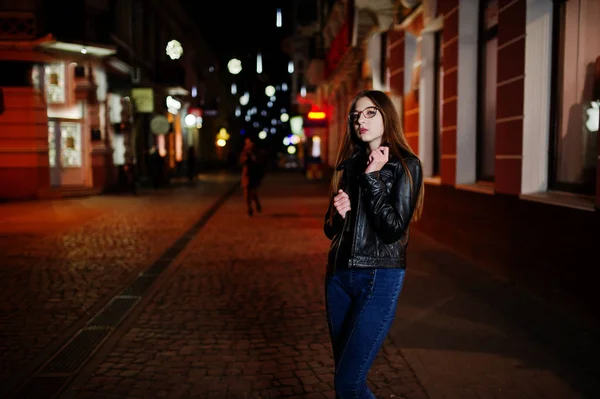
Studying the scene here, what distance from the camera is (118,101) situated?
1007 inches

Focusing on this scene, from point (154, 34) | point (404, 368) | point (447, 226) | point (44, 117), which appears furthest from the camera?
point (154, 34)

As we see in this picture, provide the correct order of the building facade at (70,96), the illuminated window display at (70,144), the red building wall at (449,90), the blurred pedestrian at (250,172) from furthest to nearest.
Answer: the illuminated window display at (70,144), the building facade at (70,96), the blurred pedestrian at (250,172), the red building wall at (449,90)

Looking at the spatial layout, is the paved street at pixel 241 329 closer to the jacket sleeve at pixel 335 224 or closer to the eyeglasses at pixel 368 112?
the jacket sleeve at pixel 335 224

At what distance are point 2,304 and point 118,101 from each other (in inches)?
783

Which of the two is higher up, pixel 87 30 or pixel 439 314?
pixel 87 30

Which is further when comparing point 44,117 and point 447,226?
point 44,117

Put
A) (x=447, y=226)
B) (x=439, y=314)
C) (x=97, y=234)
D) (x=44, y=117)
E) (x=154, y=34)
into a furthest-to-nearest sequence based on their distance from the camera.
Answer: (x=154, y=34) → (x=44, y=117) → (x=97, y=234) → (x=447, y=226) → (x=439, y=314)

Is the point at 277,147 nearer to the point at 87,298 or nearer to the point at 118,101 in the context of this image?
the point at 118,101

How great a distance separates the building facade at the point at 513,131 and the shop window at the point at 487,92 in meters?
0.01

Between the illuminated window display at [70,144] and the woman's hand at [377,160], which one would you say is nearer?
the woman's hand at [377,160]

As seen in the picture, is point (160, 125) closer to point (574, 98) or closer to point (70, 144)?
point (70, 144)

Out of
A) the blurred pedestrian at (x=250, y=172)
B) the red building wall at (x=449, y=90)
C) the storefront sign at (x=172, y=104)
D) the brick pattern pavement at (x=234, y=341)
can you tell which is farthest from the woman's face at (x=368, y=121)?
the storefront sign at (x=172, y=104)

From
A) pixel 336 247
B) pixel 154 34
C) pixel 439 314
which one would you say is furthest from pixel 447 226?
pixel 154 34

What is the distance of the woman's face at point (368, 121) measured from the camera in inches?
118
